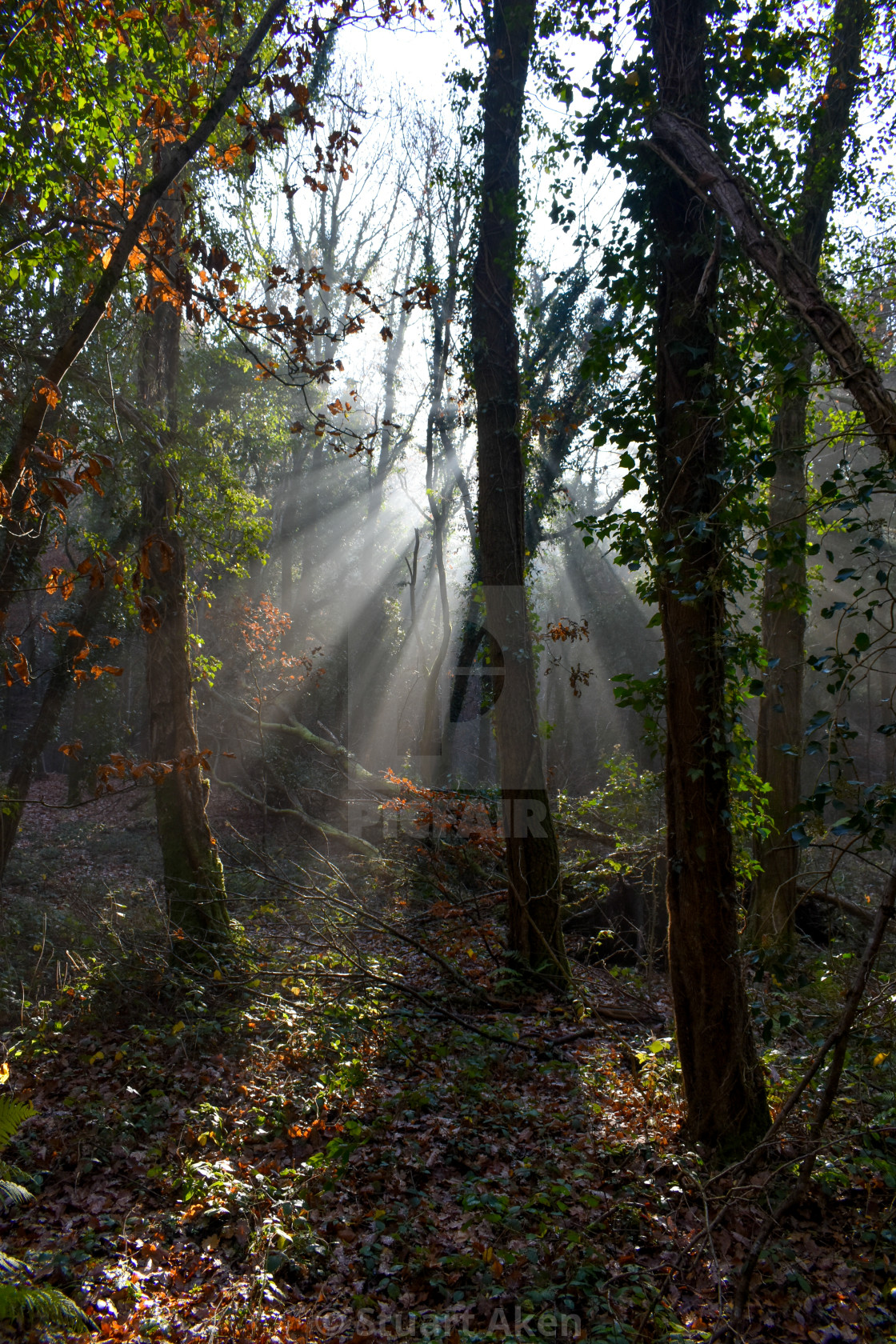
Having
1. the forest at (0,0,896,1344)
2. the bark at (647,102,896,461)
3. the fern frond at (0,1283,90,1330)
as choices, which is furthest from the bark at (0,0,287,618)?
the fern frond at (0,1283,90,1330)

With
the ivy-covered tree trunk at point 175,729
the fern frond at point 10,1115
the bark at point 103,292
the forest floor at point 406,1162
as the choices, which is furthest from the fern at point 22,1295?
the ivy-covered tree trunk at point 175,729

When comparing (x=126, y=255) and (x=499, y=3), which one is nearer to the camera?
(x=126, y=255)

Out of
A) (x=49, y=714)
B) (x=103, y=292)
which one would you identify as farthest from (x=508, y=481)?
(x=49, y=714)

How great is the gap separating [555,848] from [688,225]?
16.5 ft

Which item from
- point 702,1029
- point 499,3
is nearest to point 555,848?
point 702,1029

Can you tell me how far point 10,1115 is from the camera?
2643 millimetres

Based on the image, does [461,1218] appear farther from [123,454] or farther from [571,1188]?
[123,454]

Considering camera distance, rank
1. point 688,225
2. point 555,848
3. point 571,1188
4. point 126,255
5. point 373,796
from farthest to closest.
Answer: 1. point 373,796
2. point 555,848
3. point 688,225
4. point 571,1188
5. point 126,255

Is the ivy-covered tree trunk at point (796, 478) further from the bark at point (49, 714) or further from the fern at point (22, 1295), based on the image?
the bark at point (49, 714)

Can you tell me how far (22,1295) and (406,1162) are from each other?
238cm

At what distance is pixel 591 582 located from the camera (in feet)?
100

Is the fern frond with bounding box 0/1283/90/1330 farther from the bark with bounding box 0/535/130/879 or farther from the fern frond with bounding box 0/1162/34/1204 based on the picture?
the bark with bounding box 0/535/130/879

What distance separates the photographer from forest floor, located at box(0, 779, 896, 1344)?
3072 millimetres

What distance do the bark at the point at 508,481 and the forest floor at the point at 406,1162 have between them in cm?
81
